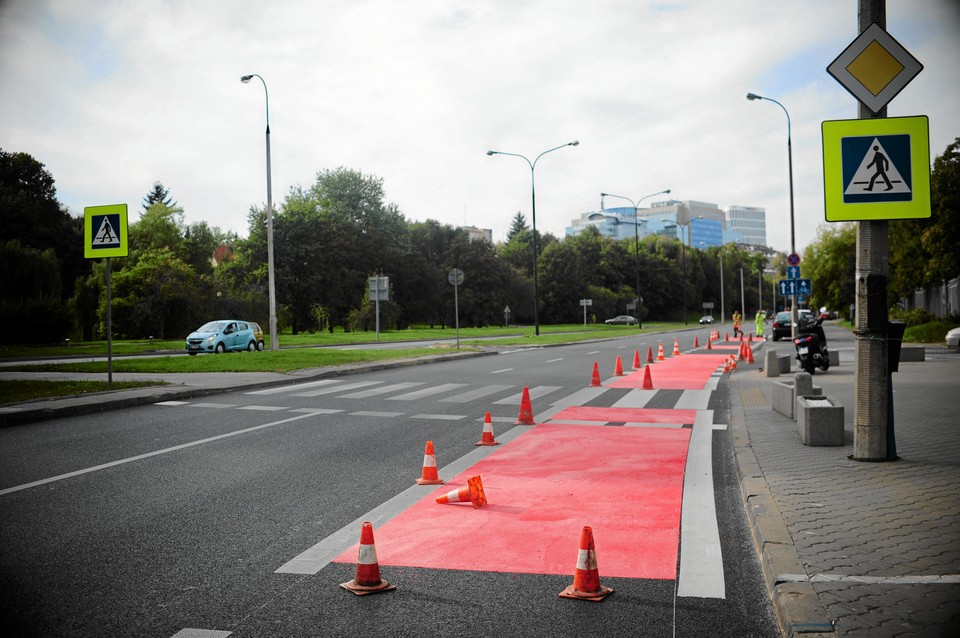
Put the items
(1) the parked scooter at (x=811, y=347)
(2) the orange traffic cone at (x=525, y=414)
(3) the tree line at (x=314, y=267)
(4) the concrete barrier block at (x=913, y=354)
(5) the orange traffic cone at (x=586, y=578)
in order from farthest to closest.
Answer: (3) the tree line at (x=314, y=267), (4) the concrete barrier block at (x=913, y=354), (1) the parked scooter at (x=811, y=347), (2) the orange traffic cone at (x=525, y=414), (5) the orange traffic cone at (x=586, y=578)

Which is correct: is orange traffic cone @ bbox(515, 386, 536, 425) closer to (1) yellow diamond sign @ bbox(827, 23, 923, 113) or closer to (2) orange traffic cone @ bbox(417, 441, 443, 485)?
(2) orange traffic cone @ bbox(417, 441, 443, 485)

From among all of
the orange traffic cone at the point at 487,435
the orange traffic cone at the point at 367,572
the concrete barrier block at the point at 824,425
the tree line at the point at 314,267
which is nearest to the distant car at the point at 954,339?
the tree line at the point at 314,267

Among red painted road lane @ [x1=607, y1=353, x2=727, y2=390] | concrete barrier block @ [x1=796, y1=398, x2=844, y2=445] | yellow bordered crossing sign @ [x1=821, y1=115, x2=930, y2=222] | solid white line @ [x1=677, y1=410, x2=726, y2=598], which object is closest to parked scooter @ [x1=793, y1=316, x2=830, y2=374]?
red painted road lane @ [x1=607, y1=353, x2=727, y2=390]

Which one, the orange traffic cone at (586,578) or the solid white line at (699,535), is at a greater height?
the orange traffic cone at (586,578)

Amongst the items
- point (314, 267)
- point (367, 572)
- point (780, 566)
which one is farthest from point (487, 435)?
point (314, 267)

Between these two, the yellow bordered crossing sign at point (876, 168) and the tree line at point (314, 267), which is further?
the tree line at point (314, 267)

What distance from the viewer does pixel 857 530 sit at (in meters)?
5.07

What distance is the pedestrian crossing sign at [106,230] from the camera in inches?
616

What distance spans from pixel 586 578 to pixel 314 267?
2380 inches

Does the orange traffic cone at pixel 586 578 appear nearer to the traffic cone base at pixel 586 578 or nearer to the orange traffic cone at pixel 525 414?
the traffic cone base at pixel 586 578

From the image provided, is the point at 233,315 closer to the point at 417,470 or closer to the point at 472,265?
the point at 472,265

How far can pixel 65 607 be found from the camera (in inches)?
162

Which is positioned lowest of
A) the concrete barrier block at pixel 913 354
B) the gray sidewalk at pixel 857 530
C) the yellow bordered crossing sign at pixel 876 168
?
the gray sidewalk at pixel 857 530

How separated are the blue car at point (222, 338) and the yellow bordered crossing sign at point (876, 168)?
26.2 metres
